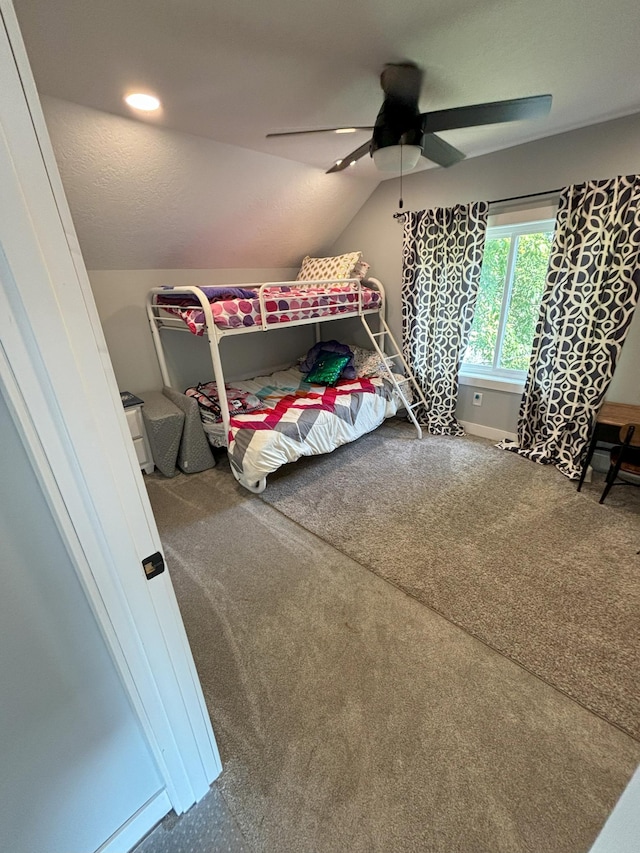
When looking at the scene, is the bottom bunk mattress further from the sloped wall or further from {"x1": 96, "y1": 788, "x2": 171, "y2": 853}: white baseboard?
{"x1": 96, "y1": 788, "x2": 171, "y2": 853}: white baseboard

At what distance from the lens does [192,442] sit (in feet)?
9.38

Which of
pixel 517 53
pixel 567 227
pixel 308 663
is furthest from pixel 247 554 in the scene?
pixel 567 227

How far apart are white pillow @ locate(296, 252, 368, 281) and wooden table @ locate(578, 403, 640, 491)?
8.08ft

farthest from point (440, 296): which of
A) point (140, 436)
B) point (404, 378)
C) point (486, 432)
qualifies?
point (140, 436)

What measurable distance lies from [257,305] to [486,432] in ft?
7.88

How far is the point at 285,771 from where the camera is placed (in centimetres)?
115

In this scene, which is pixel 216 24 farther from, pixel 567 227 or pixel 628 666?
pixel 628 666

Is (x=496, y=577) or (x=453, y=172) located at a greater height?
(x=453, y=172)

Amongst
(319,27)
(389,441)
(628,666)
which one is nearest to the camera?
(319,27)

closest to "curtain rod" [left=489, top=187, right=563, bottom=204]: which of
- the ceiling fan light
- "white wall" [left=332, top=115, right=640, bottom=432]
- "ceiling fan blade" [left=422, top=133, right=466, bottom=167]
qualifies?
"white wall" [left=332, top=115, right=640, bottom=432]

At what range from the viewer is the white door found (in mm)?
515

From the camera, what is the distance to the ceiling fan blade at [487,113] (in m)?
1.46

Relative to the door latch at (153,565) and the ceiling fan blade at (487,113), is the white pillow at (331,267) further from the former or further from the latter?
the door latch at (153,565)

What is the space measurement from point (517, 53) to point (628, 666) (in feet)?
8.44
